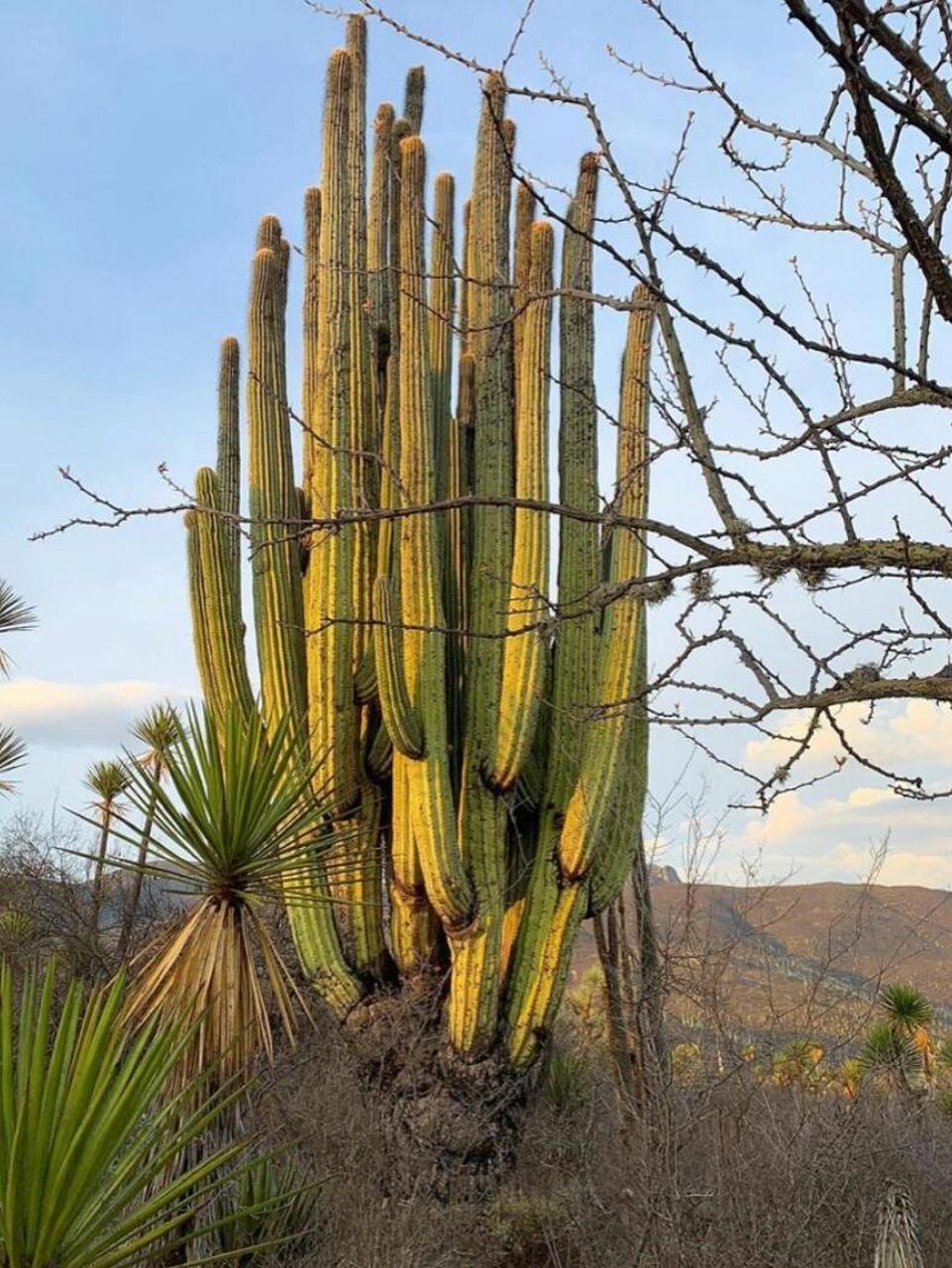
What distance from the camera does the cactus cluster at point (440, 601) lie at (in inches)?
301

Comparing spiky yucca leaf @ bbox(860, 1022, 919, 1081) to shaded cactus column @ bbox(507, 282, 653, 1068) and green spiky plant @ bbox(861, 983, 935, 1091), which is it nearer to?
green spiky plant @ bbox(861, 983, 935, 1091)

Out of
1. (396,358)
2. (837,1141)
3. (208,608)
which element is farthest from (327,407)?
(837,1141)

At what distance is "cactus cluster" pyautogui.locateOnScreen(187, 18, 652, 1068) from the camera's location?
7.65 metres

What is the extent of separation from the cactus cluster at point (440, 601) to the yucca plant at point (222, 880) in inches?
81.9

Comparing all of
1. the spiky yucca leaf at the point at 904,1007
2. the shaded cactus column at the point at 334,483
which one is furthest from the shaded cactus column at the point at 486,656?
the spiky yucca leaf at the point at 904,1007

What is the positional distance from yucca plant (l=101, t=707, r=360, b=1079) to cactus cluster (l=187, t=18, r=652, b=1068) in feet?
6.83

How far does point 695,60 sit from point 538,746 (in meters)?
5.86

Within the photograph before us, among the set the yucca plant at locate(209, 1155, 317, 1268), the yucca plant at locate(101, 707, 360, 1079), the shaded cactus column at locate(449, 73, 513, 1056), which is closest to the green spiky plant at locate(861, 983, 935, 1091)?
the shaded cactus column at locate(449, 73, 513, 1056)

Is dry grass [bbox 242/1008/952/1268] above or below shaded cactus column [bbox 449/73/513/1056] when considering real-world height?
below

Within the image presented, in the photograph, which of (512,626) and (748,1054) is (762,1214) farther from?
(512,626)

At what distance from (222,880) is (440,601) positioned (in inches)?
115

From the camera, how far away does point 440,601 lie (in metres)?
7.70

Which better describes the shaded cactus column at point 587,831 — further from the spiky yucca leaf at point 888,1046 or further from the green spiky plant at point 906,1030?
the green spiky plant at point 906,1030

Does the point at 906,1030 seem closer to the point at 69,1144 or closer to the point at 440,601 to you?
the point at 440,601
